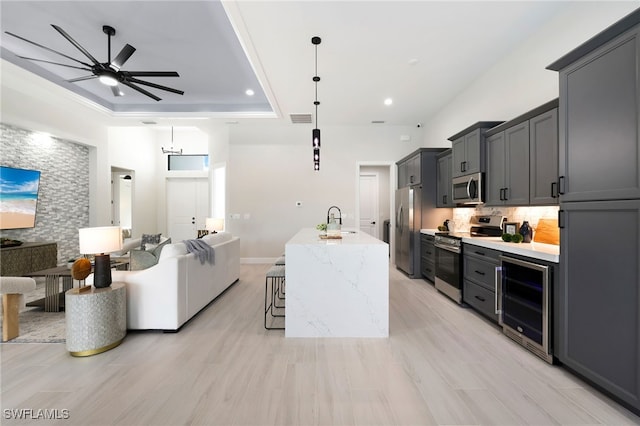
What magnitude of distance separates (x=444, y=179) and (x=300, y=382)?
12.8ft

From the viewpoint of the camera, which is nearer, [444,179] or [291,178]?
[444,179]

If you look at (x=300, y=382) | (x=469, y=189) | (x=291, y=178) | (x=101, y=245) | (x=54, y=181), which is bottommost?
(x=300, y=382)

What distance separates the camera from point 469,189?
3670 millimetres

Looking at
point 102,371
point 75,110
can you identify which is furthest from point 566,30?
point 75,110

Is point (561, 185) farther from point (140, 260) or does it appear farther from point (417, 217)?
point (140, 260)

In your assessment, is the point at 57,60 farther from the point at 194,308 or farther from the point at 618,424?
the point at 618,424

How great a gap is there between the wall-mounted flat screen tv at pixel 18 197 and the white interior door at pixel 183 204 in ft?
11.8

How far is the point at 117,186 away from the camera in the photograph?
24.9 feet

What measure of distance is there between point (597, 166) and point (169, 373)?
A: 11.1ft

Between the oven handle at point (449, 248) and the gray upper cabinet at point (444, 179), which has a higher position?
the gray upper cabinet at point (444, 179)

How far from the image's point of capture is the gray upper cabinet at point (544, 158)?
2.46 metres

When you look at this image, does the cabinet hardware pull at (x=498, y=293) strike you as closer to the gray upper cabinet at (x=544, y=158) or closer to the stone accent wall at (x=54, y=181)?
the gray upper cabinet at (x=544, y=158)

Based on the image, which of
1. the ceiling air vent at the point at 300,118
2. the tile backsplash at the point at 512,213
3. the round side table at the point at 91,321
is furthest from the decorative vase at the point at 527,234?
the ceiling air vent at the point at 300,118

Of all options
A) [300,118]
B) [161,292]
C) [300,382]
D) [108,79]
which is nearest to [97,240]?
[161,292]
